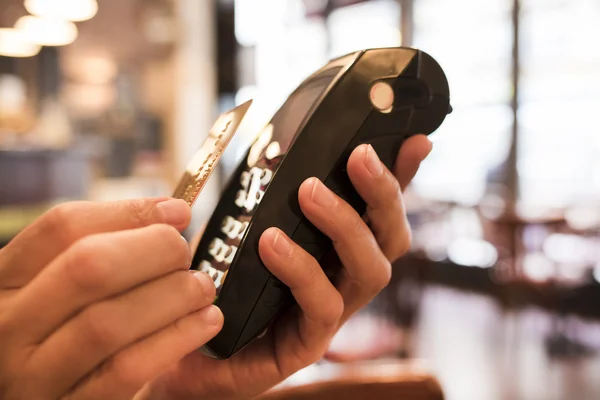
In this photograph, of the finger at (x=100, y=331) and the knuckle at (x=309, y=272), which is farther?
the knuckle at (x=309, y=272)

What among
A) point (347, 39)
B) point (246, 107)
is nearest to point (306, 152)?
point (246, 107)

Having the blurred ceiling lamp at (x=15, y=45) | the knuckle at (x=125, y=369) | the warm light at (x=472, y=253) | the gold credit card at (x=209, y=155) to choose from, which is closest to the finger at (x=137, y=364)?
the knuckle at (x=125, y=369)

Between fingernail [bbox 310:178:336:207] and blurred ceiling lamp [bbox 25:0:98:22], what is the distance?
3.52 meters

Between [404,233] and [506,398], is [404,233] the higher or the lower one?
the higher one

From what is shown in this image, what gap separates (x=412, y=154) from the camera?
53cm

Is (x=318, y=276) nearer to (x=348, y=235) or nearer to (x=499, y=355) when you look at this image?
(x=348, y=235)

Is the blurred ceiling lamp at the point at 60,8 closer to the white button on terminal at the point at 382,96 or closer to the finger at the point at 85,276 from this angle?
the white button on terminal at the point at 382,96

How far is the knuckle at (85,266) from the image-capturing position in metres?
0.31

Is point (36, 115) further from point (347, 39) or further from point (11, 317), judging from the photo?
point (11, 317)

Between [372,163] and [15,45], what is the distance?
17.6ft

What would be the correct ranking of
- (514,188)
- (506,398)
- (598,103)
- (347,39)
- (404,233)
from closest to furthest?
(404,233) → (506,398) → (598,103) → (514,188) → (347,39)

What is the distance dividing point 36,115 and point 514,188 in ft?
14.8

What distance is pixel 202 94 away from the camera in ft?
18.4

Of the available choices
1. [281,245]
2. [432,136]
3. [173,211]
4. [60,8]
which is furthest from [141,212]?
[432,136]
